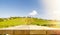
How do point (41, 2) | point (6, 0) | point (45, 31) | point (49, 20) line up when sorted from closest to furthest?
1. point (45, 31)
2. point (49, 20)
3. point (41, 2)
4. point (6, 0)

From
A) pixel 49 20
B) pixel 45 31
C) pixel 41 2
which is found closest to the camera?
pixel 45 31

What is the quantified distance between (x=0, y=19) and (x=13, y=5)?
0.46 meters

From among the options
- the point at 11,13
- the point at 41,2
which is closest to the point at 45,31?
the point at 41,2

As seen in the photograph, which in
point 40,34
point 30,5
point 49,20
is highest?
point 30,5

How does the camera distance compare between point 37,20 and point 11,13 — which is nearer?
point 37,20

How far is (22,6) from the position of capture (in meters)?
2.68

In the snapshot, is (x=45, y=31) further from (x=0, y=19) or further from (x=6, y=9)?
(x=6, y=9)

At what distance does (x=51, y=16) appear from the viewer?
97.0 inches

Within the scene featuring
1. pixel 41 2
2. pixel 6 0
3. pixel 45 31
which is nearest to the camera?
pixel 45 31

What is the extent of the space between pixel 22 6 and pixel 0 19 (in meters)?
0.58

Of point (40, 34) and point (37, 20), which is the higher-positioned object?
point (37, 20)

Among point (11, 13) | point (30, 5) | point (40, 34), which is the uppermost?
point (30, 5)

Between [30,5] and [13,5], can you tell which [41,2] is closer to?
[30,5]

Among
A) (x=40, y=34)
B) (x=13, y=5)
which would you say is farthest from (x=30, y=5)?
(x=40, y=34)
